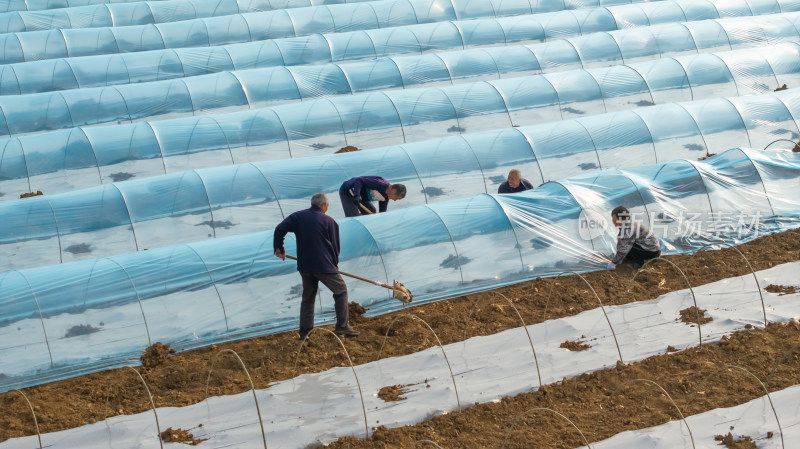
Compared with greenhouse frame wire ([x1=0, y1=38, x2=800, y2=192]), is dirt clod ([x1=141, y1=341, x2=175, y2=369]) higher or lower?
lower

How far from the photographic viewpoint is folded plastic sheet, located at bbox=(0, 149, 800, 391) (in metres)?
9.40

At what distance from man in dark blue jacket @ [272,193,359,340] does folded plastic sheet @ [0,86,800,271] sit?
4.39 metres

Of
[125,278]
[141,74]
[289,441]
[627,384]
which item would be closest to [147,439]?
[289,441]

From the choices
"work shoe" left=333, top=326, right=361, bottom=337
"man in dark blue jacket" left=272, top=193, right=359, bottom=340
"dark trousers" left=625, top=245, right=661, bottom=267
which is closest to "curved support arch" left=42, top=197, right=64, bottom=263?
"man in dark blue jacket" left=272, top=193, right=359, bottom=340

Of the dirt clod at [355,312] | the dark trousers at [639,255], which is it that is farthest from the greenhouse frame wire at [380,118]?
the dark trousers at [639,255]

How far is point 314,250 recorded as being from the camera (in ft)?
30.1

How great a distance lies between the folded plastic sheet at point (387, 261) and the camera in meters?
9.40

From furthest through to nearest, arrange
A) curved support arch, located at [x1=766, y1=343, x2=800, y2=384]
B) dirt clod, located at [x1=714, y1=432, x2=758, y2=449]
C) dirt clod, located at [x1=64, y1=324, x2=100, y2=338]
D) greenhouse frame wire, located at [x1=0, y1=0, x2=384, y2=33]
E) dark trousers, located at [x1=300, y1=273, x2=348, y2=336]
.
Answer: greenhouse frame wire, located at [x1=0, y1=0, x2=384, y2=33]
dirt clod, located at [x1=64, y1=324, x2=100, y2=338]
dark trousers, located at [x1=300, y1=273, x2=348, y2=336]
curved support arch, located at [x1=766, y1=343, x2=800, y2=384]
dirt clod, located at [x1=714, y1=432, x2=758, y2=449]

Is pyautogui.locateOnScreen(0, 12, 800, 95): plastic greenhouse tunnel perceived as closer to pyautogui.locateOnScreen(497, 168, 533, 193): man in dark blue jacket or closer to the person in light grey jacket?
pyautogui.locateOnScreen(497, 168, 533, 193): man in dark blue jacket

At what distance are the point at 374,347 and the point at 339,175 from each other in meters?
5.45

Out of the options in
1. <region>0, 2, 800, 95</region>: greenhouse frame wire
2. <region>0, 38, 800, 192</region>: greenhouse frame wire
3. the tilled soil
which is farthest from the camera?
<region>0, 2, 800, 95</region>: greenhouse frame wire

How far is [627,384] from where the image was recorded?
334 inches

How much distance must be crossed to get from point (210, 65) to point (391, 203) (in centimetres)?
1005

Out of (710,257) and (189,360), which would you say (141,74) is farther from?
(710,257)
